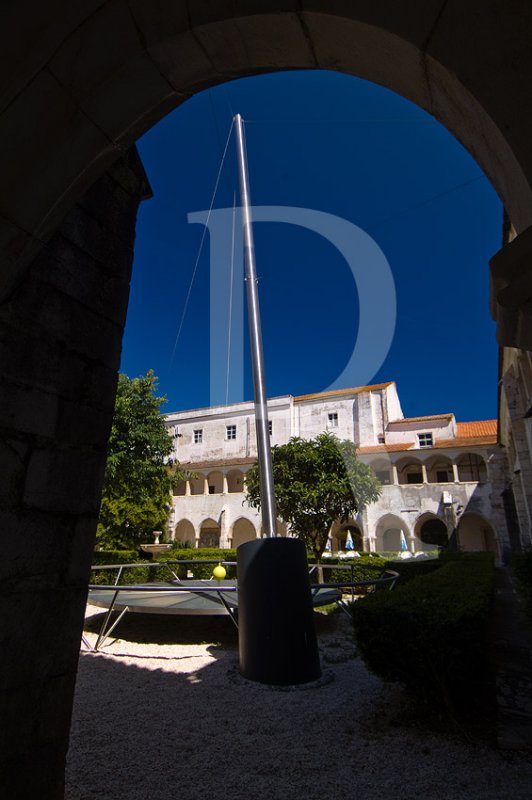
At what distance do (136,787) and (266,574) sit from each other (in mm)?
2089

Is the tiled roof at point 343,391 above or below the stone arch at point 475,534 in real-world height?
above

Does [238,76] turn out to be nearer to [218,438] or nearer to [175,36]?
[175,36]

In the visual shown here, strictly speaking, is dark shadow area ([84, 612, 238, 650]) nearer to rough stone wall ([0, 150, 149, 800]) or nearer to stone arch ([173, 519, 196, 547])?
rough stone wall ([0, 150, 149, 800])

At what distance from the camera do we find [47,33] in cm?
152

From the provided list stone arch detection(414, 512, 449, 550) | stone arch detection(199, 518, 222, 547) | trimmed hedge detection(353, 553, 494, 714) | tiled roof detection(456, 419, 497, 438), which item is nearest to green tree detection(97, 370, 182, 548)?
stone arch detection(199, 518, 222, 547)

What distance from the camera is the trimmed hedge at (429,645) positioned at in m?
3.60

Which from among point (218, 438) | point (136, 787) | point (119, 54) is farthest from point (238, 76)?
point (218, 438)

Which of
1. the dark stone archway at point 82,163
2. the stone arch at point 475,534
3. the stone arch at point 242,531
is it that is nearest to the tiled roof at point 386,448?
the stone arch at point 475,534

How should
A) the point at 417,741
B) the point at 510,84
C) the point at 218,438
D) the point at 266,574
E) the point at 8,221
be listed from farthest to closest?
the point at 218,438
the point at 266,574
the point at 417,741
the point at 8,221
the point at 510,84

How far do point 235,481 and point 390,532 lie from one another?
40.8ft

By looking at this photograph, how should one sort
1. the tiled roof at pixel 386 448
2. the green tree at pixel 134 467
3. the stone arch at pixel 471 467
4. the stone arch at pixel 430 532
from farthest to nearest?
the tiled roof at pixel 386 448, the stone arch at pixel 471 467, the stone arch at pixel 430 532, the green tree at pixel 134 467

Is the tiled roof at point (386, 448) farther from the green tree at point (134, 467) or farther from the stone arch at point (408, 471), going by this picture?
the green tree at point (134, 467)

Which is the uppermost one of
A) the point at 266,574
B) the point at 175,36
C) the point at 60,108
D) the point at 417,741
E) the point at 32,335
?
the point at 175,36

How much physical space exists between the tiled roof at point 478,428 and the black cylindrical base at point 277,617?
28872mm
